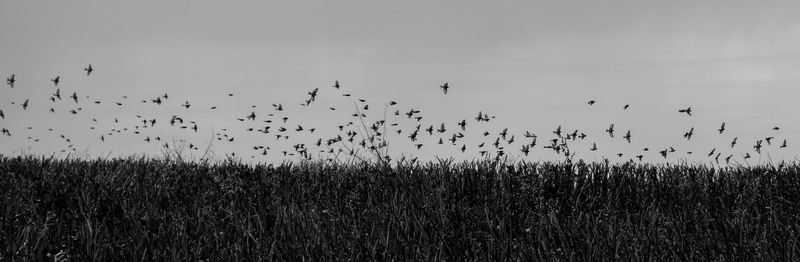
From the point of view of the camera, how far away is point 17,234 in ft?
15.2

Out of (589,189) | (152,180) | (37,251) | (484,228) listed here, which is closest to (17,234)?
(37,251)

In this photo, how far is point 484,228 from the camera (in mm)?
4824

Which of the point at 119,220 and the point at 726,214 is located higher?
the point at 726,214

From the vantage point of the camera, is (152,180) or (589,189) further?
(152,180)

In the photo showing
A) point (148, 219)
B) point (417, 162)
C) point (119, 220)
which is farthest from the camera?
point (417, 162)

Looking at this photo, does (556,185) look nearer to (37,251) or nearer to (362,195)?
(362,195)

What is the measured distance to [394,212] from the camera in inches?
193

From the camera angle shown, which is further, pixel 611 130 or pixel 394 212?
pixel 611 130

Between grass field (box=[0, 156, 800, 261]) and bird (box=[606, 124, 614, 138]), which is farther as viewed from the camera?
bird (box=[606, 124, 614, 138])

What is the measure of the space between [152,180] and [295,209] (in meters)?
2.46

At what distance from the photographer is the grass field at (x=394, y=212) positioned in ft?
13.3

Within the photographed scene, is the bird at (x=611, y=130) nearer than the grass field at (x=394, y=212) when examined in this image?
No

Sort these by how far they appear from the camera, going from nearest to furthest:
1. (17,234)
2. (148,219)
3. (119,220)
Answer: (17,234) < (148,219) < (119,220)

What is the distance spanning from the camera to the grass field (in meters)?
4.05
